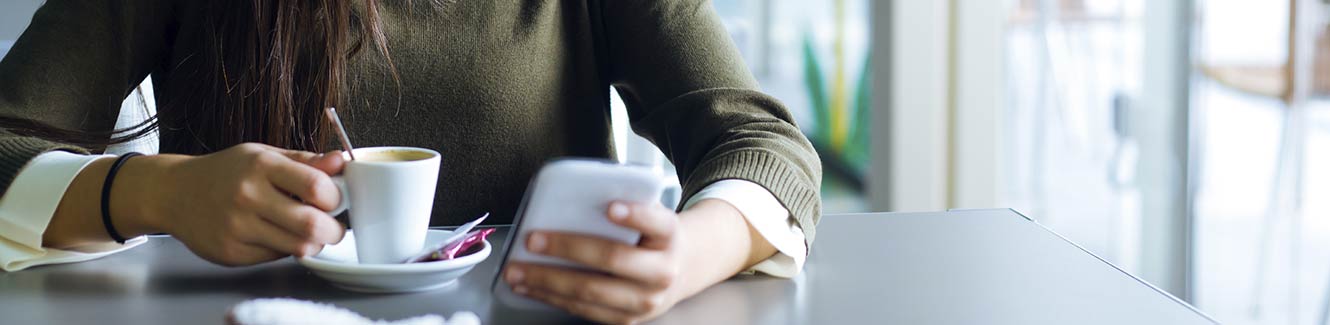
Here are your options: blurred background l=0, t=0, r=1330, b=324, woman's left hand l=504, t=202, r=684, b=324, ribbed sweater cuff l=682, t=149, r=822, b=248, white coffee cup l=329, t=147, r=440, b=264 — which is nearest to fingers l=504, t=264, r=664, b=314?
woman's left hand l=504, t=202, r=684, b=324

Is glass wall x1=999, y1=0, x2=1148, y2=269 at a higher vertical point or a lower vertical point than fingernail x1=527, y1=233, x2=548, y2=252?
lower

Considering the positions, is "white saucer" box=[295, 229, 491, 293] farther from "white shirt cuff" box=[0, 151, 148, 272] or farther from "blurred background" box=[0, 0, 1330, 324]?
"blurred background" box=[0, 0, 1330, 324]

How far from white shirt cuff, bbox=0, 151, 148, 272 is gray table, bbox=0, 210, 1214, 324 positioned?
1 centimetres

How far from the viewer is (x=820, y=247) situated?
0.92 m

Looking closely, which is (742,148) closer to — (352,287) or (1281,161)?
(352,287)

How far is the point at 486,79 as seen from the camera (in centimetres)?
119

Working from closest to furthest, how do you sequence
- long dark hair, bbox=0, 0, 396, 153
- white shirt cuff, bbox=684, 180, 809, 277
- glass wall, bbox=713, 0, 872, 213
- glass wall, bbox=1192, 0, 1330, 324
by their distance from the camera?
1. white shirt cuff, bbox=684, 180, 809, 277
2. long dark hair, bbox=0, 0, 396, 153
3. glass wall, bbox=1192, 0, 1330, 324
4. glass wall, bbox=713, 0, 872, 213

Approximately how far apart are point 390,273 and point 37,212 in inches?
12.0

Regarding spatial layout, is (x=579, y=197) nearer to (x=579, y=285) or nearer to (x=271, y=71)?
(x=579, y=285)

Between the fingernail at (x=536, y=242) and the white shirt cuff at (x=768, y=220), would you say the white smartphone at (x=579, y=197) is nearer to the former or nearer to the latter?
the fingernail at (x=536, y=242)

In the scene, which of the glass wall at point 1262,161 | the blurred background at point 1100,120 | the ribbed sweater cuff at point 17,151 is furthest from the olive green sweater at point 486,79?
the glass wall at point 1262,161

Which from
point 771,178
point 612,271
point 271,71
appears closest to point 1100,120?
point 771,178

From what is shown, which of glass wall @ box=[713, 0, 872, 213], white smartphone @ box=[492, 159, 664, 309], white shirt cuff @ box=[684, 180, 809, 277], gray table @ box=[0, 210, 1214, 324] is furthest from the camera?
glass wall @ box=[713, 0, 872, 213]

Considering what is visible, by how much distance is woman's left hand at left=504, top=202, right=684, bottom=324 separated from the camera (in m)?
0.64
